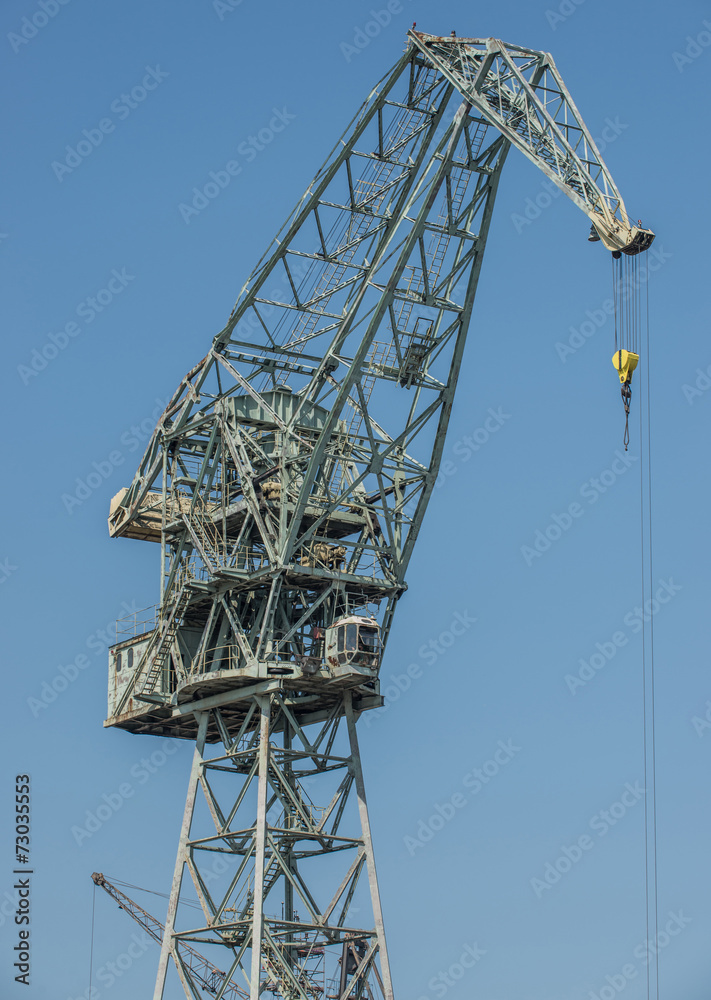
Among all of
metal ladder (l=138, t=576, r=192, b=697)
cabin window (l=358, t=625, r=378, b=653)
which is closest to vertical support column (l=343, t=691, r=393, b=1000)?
cabin window (l=358, t=625, r=378, b=653)

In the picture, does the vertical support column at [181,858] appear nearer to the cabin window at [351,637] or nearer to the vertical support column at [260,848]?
the vertical support column at [260,848]

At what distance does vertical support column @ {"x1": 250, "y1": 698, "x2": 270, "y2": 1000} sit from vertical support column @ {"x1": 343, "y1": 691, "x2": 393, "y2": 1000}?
3213mm

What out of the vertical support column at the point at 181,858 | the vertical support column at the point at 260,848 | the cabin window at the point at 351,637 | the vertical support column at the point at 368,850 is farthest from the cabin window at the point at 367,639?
the vertical support column at the point at 181,858

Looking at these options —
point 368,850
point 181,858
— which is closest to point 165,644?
point 181,858

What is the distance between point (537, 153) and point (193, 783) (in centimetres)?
2446

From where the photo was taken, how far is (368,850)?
2400 inches

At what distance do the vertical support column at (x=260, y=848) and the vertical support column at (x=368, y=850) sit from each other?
321 centimetres

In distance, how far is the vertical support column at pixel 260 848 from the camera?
5747cm

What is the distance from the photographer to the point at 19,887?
6512 centimetres

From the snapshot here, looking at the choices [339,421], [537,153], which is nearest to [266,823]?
[339,421]

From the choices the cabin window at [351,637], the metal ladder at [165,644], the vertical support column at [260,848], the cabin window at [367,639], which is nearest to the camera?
the vertical support column at [260,848]

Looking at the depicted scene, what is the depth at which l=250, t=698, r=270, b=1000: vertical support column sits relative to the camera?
57.5 metres

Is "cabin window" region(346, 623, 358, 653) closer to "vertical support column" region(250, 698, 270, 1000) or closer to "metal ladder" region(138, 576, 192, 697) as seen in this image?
"vertical support column" region(250, 698, 270, 1000)

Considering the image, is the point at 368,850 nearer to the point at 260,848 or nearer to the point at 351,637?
the point at 260,848
